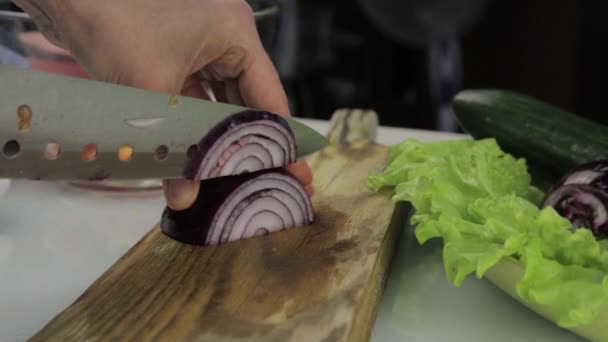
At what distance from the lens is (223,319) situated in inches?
33.6

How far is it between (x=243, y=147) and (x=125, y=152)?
0.58 feet

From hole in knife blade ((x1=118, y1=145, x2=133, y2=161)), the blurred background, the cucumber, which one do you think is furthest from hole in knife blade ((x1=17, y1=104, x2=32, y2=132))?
the blurred background

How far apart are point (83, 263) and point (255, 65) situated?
0.41 meters

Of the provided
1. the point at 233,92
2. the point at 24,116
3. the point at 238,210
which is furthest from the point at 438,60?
the point at 24,116

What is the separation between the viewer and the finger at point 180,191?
102cm

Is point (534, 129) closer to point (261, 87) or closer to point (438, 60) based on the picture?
point (261, 87)

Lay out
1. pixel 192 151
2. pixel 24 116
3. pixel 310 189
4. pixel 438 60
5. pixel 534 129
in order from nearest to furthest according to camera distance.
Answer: pixel 24 116 < pixel 192 151 < pixel 310 189 < pixel 534 129 < pixel 438 60

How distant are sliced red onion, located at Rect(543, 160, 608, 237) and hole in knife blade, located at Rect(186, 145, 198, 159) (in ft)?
1.83

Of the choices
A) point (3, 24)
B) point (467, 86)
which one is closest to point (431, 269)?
point (3, 24)

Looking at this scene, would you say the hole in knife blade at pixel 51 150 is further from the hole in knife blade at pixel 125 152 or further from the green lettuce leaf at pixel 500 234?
the green lettuce leaf at pixel 500 234

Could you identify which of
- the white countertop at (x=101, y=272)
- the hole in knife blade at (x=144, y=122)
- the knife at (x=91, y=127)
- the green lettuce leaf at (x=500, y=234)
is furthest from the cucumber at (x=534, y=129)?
the hole in knife blade at (x=144, y=122)

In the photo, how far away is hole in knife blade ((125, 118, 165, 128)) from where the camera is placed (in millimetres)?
916

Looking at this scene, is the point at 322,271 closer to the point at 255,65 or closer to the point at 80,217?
the point at 255,65

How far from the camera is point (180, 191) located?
3.36 feet
